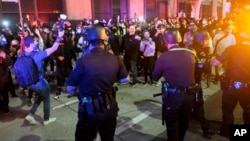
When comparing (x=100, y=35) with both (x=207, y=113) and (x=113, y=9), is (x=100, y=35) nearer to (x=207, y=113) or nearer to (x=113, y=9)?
(x=207, y=113)

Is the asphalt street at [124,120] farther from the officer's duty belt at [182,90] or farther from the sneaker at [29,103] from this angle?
the officer's duty belt at [182,90]

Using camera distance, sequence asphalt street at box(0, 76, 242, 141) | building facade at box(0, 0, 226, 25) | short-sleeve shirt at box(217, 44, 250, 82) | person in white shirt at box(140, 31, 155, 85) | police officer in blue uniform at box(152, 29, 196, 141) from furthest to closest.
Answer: building facade at box(0, 0, 226, 25)
person in white shirt at box(140, 31, 155, 85)
asphalt street at box(0, 76, 242, 141)
short-sleeve shirt at box(217, 44, 250, 82)
police officer in blue uniform at box(152, 29, 196, 141)

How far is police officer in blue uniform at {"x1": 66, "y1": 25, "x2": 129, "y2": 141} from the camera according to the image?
3.39 meters

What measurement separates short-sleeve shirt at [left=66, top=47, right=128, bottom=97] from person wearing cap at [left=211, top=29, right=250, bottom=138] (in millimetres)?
2008

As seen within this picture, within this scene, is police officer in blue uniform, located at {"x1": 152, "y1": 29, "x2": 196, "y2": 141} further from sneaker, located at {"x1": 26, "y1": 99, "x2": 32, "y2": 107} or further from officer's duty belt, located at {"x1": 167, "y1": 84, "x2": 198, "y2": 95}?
sneaker, located at {"x1": 26, "y1": 99, "x2": 32, "y2": 107}

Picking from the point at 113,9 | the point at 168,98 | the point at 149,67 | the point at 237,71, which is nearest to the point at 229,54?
the point at 237,71

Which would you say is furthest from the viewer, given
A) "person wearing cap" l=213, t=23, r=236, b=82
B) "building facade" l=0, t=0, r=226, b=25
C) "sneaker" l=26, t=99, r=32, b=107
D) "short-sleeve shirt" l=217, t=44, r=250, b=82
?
"building facade" l=0, t=0, r=226, b=25

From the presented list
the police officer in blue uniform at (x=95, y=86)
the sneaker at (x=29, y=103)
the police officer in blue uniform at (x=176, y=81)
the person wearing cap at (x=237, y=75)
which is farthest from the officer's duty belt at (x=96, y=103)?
the sneaker at (x=29, y=103)

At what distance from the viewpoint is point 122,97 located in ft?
26.5

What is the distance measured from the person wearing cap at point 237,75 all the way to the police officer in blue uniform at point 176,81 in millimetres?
767

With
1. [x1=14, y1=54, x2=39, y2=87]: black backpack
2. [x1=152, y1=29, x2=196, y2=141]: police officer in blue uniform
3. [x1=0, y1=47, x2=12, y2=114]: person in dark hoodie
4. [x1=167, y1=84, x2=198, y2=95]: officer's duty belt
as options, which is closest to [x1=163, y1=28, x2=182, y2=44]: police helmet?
[x1=152, y1=29, x2=196, y2=141]: police officer in blue uniform

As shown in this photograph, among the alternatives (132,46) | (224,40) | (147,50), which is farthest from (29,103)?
(224,40)

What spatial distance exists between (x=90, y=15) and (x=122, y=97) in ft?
38.0

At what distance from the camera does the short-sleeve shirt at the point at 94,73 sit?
3373 mm
